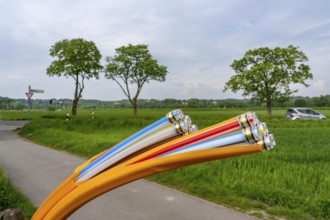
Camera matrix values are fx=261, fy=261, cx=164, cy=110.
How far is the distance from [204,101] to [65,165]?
27586 millimetres

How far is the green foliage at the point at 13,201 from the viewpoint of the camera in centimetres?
418

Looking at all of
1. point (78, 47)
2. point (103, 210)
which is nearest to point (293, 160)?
point (103, 210)

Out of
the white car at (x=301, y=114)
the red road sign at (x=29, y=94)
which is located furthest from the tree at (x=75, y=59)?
the white car at (x=301, y=114)

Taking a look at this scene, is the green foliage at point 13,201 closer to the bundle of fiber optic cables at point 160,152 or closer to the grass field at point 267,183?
the grass field at point 267,183

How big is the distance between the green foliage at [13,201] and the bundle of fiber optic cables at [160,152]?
3.14 meters

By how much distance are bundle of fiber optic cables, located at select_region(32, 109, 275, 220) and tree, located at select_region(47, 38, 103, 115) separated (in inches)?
1189

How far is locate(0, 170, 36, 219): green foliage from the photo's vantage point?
164 inches

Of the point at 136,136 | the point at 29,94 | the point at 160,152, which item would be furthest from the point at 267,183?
the point at 29,94

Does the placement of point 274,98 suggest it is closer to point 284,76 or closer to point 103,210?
point 284,76

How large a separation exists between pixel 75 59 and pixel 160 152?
102 ft

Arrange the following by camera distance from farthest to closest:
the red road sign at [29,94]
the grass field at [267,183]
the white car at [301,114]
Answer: the white car at [301,114]
the red road sign at [29,94]
the grass field at [267,183]

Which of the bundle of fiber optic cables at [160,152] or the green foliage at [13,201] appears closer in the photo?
the bundle of fiber optic cables at [160,152]

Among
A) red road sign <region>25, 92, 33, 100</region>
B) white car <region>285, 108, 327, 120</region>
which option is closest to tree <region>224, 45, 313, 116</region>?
white car <region>285, 108, 327, 120</region>

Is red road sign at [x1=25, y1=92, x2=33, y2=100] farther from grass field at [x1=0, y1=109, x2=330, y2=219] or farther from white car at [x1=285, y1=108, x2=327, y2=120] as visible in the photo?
white car at [x1=285, y1=108, x2=327, y2=120]
